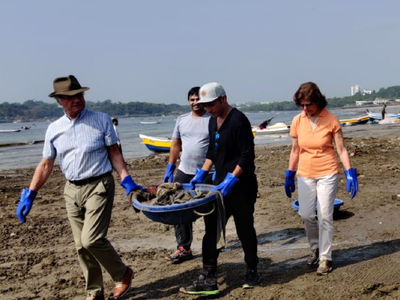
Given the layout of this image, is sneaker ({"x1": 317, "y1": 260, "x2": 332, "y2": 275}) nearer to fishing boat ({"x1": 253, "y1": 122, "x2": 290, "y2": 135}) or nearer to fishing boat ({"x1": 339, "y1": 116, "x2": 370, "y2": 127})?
fishing boat ({"x1": 253, "y1": 122, "x2": 290, "y2": 135})

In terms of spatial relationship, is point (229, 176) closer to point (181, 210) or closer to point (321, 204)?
point (181, 210)

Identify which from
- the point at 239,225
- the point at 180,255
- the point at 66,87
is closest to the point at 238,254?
the point at 180,255

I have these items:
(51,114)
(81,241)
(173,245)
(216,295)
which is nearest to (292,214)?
A: (173,245)

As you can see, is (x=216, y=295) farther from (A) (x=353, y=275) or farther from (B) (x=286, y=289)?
(A) (x=353, y=275)

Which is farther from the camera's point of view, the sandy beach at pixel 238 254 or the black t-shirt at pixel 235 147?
the sandy beach at pixel 238 254

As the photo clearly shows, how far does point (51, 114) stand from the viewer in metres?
189

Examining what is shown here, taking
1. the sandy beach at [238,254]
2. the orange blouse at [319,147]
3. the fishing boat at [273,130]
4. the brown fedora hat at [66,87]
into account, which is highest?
the brown fedora hat at [66,87]

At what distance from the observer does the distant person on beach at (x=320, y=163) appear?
456 centimetres

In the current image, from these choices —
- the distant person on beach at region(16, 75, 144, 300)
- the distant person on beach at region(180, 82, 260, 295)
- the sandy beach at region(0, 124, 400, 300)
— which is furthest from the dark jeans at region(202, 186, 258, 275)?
the distant person on beach at region(16, 75, 144, 300)

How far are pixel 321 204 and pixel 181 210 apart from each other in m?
1.51

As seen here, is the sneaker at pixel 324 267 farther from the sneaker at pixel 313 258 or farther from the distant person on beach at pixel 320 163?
the sneaker at pixel 313 258

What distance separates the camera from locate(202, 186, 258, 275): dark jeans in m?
4.29

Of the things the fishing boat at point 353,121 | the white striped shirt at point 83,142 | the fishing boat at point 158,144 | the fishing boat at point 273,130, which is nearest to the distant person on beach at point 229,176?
the white striped shirt at point 83,142

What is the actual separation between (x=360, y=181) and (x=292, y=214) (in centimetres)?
290
